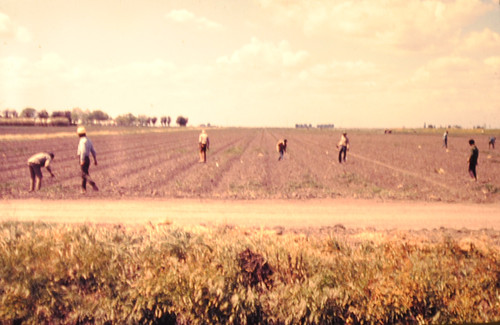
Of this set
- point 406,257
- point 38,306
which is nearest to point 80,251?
point 38,306

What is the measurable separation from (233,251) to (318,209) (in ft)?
25.2

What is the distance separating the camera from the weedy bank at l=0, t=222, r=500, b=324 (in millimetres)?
5090

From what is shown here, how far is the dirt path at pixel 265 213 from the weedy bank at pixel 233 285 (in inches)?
181

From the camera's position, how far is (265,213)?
12.5 m

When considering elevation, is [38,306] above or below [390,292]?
below

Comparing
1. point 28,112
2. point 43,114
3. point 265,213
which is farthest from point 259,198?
point 28,112

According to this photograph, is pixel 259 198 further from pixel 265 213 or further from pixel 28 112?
pixel 28 112

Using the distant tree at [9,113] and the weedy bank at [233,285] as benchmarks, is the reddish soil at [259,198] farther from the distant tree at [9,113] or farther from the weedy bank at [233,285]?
the distant tree at [9,113]

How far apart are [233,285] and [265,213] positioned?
7002 millimetres

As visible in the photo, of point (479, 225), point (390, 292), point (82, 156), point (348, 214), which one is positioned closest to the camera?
point (390, 292)

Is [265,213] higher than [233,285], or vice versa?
[233,285]

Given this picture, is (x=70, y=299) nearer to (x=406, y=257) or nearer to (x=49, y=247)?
(x=49, y=247)

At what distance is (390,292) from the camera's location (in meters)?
5.14

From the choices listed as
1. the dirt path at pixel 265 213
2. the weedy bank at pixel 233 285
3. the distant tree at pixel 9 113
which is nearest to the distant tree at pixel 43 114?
the distant tree at pixel 9 113
